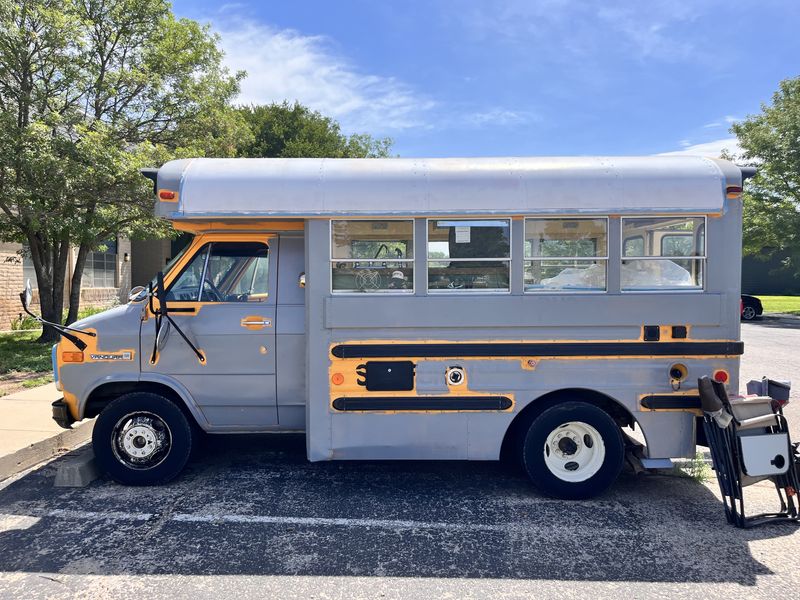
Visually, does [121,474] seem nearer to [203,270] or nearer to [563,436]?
[203,270]

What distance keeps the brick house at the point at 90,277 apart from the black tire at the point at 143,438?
34.5 feet

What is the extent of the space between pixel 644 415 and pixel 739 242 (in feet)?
5.02

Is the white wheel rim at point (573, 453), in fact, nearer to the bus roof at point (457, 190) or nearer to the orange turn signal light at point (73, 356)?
the bus roof at point (457, 190)

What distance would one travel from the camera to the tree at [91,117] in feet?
29.8

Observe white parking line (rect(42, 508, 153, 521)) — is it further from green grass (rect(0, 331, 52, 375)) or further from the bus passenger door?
green grass (rect(0, 331, 52, 375))

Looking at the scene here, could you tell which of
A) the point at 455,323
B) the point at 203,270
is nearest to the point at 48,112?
the point at 203,270

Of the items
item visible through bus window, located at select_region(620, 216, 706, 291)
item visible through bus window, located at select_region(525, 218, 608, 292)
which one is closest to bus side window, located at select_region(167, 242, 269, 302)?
item visible through bus window, located at select_region(525, 218, 608, 292)

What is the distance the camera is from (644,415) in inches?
172

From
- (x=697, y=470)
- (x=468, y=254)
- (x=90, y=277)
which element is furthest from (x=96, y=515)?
(x=90, y=277)

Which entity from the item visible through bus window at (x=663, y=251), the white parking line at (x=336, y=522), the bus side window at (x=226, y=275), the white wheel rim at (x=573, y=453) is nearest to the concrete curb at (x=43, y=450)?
the white parking line at (x=336, y=522)

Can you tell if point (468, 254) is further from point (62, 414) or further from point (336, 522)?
point (62, 414)

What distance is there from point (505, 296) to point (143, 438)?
3.22 metres

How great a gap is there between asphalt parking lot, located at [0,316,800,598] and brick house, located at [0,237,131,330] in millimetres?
11041

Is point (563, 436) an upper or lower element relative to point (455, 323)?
lower
